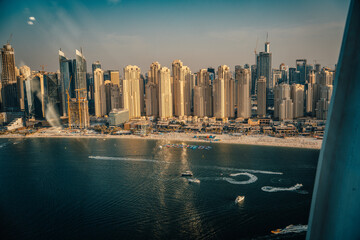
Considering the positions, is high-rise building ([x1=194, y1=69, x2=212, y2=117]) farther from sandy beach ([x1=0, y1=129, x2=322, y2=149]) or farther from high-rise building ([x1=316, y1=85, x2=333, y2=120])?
high-rise building ([x1=316, y1=85, x2=333, y2=120])

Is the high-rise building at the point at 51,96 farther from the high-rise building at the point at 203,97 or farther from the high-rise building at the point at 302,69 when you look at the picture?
the high-rise building at the point at 302,69

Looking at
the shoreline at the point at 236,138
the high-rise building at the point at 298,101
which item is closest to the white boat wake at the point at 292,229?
the shoreline at the point at 236,138

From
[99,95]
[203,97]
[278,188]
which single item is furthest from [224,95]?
[278,188]

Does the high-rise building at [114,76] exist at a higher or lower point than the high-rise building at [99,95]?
higher

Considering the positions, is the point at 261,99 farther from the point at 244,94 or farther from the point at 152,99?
the point at 152,99

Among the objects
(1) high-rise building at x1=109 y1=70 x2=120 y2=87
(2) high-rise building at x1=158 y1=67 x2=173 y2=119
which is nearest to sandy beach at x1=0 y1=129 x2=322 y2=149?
(2) high-rise building at x1=158 y1=67 x2=173 y2=119
